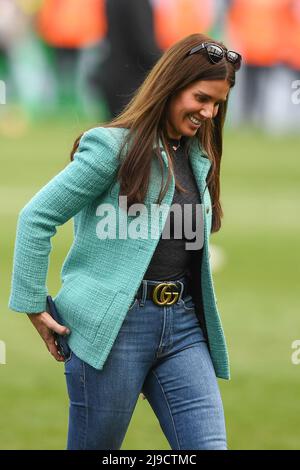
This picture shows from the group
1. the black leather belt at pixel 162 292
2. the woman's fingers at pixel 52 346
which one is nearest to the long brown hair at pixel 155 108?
the black leather belt at pixel 162 292

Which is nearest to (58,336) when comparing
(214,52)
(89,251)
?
(89,251)

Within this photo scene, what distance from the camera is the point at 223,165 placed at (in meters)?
18.7

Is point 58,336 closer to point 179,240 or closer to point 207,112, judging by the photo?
point 179,240

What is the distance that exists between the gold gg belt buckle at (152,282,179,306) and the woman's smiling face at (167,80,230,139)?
486mm

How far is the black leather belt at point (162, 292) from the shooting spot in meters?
4.13

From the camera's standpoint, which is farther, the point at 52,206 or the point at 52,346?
the point at 52,346

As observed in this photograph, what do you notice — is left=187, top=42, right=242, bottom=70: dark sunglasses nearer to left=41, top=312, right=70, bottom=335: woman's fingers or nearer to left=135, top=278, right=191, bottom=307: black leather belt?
left=135, top=278, right=191, bottom=307: black leather belt

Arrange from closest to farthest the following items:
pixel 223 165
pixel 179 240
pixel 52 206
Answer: pixel 52 206, pixel 179 240, pixel 223 165

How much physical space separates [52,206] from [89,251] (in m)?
0.20

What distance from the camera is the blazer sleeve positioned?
13.3 feet

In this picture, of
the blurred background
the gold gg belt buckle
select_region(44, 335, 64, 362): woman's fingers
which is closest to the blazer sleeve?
select_region(44, 335, 64, 362): woman's fingers

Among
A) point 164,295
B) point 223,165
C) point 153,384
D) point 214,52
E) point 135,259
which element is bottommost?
point 223,165

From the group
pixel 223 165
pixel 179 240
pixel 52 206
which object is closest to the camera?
pixel 52 206
